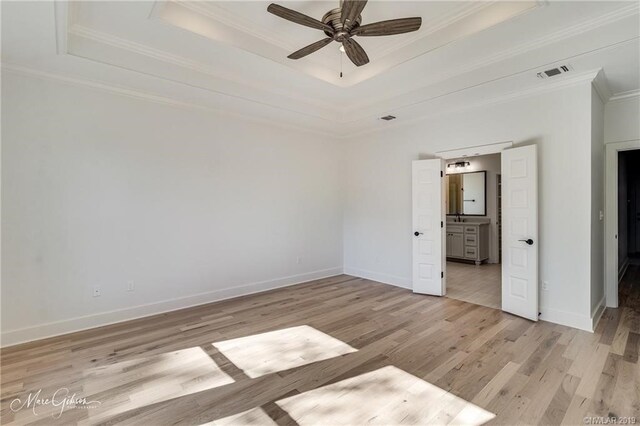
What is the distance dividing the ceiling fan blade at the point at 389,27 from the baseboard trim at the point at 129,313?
3958mm

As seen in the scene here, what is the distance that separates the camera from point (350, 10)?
2186 mm

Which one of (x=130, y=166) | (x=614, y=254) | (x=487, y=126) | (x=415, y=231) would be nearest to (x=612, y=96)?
(x=487, y=126)

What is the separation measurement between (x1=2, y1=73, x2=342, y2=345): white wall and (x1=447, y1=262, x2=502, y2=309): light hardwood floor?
2857 millimetres

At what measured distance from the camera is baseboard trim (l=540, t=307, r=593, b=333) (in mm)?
3408

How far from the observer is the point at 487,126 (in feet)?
14.1

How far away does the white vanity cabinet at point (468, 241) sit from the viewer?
7094 millimetres

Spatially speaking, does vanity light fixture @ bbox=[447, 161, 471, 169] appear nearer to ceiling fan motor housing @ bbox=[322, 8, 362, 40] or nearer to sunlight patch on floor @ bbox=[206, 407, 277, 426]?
ceiling fan motor housing @ bbox=[322, 8, 362, 40]

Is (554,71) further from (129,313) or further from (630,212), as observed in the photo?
A: (630,212)

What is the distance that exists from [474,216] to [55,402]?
27.0ft

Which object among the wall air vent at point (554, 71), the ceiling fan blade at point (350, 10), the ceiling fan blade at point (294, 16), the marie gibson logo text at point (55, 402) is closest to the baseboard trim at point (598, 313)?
the wall air vent at point (554, 71)

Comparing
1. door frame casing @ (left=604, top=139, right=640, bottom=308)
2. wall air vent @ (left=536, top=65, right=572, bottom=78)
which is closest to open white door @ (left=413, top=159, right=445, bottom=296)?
wall air vent @ (left=536, top=65, right=572, bottom=78)

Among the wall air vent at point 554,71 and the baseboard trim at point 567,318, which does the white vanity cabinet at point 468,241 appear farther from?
the wall air vent at point 554,71

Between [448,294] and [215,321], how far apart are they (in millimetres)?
3564

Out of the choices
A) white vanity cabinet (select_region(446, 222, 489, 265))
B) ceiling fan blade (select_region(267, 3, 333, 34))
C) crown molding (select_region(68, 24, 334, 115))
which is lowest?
white vanity cabinet (select_region(446, 222, 489, 265))
